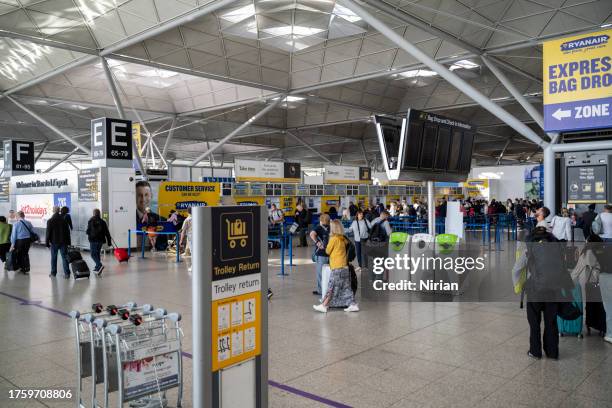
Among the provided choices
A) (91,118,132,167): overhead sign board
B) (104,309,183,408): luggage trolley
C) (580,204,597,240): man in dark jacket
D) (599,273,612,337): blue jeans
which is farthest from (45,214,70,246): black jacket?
Answer: (580,204,597,240): man in dark jacket

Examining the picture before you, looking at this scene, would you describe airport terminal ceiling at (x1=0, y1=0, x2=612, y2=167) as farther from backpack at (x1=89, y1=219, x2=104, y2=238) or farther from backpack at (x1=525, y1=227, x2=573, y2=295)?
backpack at (x1=525, y1=227, x2=573, y2=295)

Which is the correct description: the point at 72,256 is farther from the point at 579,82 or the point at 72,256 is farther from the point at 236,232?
the point at 579,82

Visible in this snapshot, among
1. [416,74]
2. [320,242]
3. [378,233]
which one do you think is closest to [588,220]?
[378,233]

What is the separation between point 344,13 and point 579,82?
11027 millimetres

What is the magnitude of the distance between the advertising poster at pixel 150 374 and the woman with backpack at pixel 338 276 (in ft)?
14.5

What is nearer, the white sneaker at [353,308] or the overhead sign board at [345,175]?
the white sneaker at [353,308]

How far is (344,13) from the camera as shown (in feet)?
62.6

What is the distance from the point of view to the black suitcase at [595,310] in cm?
668

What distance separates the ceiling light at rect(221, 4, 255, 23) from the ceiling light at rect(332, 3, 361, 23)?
3155 mm

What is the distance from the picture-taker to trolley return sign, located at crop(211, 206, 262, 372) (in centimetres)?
312

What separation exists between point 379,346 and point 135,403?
316 centimetres

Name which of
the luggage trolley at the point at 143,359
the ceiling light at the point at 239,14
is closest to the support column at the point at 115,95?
the ceiling light at the point at 239,14

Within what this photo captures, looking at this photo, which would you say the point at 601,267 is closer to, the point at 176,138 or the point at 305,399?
the point at 305,399

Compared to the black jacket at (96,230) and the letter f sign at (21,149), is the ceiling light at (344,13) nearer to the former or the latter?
the black jacket at (96,230)
